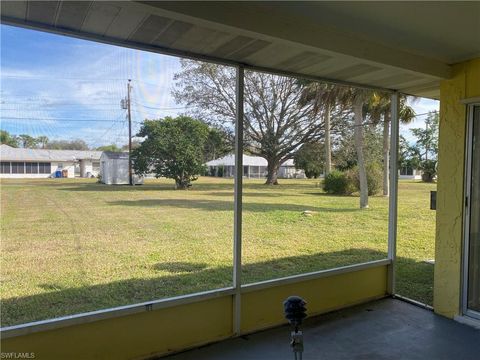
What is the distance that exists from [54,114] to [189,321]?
2156 millimetres

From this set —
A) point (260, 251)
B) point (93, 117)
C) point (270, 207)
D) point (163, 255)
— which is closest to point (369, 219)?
point (270, 207)

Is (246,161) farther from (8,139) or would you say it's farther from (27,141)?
(8,139)

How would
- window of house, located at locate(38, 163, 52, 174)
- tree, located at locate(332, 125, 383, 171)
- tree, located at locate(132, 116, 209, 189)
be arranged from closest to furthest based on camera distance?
window of house, located at locate(38, 163, 52, 174), tree, located at locate(132, 116, 209, 189), tree, located at locate(332, 125, 383, 171)

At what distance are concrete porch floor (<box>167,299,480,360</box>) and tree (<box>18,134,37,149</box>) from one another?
203cm

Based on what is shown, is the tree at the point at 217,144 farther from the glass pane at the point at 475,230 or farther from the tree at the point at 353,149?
the tree at the point at 353,149

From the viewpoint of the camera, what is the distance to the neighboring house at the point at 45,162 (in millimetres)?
2756

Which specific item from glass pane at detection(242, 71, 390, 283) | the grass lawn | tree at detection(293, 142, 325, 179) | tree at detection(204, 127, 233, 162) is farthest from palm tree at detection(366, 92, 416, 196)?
tree at detection(204, 127, 233, 162)

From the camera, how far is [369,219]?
23.0ft

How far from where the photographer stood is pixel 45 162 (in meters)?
2.86

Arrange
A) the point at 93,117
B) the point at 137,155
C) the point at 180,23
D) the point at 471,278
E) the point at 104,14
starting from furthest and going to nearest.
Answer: the point at 137,155 → the point at 93,117 → the point at 471,278 → the point at 180,23 → the point at 104,14

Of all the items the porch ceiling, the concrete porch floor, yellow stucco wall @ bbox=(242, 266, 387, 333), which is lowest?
the concrete porch floor

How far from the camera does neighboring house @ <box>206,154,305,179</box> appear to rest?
425 centimetres

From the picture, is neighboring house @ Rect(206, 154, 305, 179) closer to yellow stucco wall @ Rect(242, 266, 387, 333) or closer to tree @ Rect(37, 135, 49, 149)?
yellow stucco wall @ Rect(242, 266, 387, 333)

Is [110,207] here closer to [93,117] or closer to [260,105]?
[93,117]
